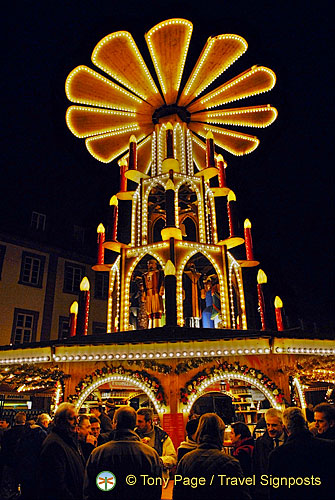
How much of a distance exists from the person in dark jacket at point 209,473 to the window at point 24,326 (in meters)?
20.5

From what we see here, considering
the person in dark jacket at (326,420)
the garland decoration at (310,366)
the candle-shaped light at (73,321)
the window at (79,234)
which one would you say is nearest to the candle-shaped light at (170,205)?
the candle-shaped light at (73,321)

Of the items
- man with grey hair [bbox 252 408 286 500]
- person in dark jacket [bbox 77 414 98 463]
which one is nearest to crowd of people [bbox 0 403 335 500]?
man with grey hair [bbox 252 408 286 500]

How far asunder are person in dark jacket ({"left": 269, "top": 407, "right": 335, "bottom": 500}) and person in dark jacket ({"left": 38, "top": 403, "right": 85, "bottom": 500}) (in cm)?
194

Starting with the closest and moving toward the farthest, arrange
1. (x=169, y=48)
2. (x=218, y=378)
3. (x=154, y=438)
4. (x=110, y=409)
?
(x=154, y=438) < (x=218, y=378) < (x=110, y=409) < (x=169, y=48)

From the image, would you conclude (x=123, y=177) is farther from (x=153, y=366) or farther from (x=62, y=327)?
(x=62, y=327)

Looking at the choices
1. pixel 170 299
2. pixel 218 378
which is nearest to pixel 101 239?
pixel 170 299

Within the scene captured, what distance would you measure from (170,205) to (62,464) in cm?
1211

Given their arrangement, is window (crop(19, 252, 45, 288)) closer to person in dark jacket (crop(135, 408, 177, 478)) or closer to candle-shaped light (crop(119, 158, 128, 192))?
candle-shaped light (crop(119, 158, 128, 192))

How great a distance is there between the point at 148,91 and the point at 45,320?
14.3 meters

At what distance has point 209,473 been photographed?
3.33 m

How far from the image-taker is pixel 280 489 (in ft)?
11.4

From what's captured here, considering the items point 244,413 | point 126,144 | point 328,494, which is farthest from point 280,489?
point 126,144

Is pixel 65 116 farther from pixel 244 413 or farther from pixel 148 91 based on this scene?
pixel 244 413

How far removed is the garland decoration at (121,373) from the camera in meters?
10.6
